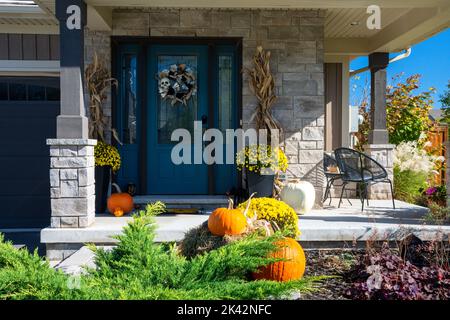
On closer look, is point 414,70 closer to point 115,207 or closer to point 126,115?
point 126,115

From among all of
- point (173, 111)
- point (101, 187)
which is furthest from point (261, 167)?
point (101, 187)

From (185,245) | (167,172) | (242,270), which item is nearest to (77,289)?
(242,270)

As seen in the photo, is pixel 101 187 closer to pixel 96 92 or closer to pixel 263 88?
pixel 96 92

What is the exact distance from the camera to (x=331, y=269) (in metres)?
3.49

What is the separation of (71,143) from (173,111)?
194 cm

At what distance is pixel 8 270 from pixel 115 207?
2969 mm

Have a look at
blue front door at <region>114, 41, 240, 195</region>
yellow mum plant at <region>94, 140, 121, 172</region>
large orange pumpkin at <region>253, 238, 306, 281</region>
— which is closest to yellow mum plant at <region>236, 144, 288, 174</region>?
blue front door at <region>114, 41, 240, 195</region>

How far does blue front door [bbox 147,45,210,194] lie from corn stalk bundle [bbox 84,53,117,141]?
62cm

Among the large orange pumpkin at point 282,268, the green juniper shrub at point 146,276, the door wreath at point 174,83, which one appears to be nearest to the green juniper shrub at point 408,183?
the door wreath at point 174,83

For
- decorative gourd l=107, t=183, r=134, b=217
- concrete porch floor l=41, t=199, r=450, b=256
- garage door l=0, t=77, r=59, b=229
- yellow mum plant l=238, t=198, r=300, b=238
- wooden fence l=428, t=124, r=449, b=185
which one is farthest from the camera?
wooden fence l=428, t=124, r=449, b=185

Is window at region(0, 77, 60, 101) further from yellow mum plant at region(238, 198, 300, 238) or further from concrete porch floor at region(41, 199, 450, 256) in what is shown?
yellow mum plant at region(238, 198, 300, 238)

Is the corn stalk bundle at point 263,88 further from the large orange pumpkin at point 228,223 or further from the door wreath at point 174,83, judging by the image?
the large orange pumpkin at point 228,223

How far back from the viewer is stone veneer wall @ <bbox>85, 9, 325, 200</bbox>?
5.94 metres

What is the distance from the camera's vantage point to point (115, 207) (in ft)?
17.5
